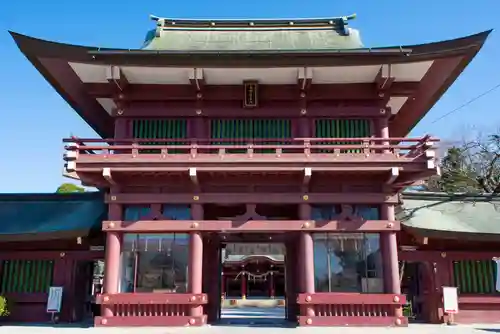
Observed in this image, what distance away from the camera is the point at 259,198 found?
14656 mm

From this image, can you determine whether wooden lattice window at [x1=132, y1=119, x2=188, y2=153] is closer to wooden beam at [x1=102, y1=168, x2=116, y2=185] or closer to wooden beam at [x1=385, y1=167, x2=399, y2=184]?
wooden beam at [x1=102, y1=168, x2=116, y2=185]

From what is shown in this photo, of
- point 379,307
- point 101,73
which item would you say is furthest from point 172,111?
point 379,307

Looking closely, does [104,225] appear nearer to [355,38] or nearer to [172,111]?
[172,111]

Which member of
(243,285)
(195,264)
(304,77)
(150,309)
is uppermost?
(304,77)

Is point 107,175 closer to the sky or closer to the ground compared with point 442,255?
closer to the sky

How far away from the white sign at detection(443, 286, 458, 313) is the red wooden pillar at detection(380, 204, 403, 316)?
252cm

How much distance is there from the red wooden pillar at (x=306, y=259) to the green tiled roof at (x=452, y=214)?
4.01m

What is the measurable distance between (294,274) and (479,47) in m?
10.4

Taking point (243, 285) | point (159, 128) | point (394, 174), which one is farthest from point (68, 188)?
point (394, 174)

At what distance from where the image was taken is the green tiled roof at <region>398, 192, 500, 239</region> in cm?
1593

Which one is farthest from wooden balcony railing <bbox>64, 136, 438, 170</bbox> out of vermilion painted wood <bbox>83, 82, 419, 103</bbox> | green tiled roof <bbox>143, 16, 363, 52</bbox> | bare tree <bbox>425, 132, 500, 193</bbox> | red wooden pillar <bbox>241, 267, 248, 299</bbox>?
red wooden pillar <bbox>241, 267, 248, 299</bbox>

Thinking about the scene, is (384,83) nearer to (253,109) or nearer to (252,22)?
(253,109)

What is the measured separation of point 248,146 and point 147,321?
6.36 metres

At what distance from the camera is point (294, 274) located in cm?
1738
